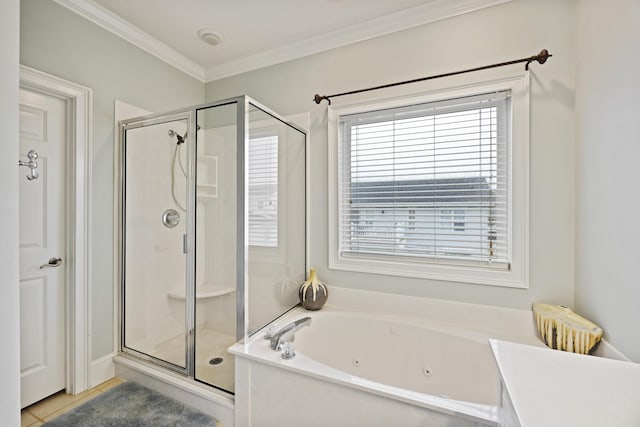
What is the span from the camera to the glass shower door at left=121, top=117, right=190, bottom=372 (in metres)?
1.87

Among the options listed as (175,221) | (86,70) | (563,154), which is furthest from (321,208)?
(86,70)

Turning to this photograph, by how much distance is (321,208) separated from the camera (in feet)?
7.50

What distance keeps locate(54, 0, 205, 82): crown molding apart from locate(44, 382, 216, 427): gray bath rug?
2.47 m

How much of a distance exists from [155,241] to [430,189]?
1.95 meters

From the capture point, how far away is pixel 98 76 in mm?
1992

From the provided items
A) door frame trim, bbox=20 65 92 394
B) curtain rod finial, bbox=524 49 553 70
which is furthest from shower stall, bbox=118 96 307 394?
curtain rod finial, bbox=524 49 553 70

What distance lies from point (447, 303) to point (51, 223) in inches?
102

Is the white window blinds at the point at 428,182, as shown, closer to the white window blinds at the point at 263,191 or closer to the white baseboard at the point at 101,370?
the white window blinds at the point at 263,191

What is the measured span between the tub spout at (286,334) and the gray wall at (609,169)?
1.51m

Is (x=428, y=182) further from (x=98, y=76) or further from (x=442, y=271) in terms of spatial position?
(x=98, y=76)

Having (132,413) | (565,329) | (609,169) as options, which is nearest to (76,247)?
(132,413)

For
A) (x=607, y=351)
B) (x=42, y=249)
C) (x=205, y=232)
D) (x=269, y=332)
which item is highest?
(x=205, y=232)

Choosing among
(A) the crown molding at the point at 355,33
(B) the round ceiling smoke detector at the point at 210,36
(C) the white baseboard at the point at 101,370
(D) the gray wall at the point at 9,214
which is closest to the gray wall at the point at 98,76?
(C) the white baseboard at the point at 101,370

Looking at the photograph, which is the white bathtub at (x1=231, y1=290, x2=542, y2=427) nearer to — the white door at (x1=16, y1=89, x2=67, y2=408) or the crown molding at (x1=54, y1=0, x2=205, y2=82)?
the white door at (x1=16, y1=89, x2=67, y2=408)
